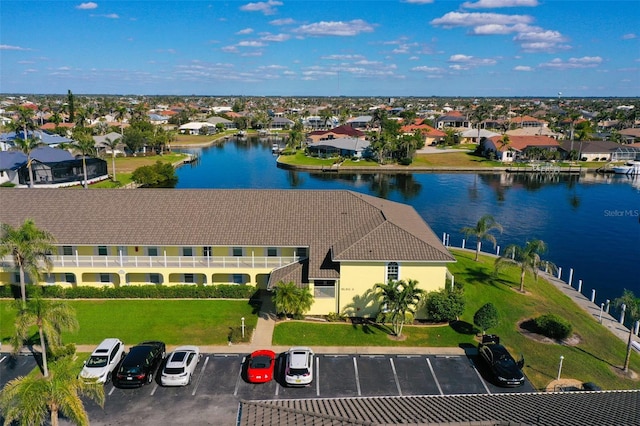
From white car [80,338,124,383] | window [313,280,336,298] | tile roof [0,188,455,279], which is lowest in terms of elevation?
white car [80,338,124,383]

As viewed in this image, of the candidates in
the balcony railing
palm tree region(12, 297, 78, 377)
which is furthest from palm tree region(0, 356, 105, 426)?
the balcony railing

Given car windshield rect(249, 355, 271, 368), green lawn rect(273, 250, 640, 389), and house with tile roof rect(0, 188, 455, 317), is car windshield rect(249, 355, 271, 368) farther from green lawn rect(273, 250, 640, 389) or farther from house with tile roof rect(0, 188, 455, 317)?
house with tile roof rect(0, 188, 455, 317)

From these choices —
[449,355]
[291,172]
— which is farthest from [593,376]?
[291,172]

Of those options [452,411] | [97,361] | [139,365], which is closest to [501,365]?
[452,411]

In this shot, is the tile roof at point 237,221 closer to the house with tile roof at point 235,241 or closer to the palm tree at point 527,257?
the house with tile roof at point 235,241

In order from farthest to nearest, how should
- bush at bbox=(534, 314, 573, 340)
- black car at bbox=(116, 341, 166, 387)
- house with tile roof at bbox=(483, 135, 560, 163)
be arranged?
1. house with tile roof at bbox=(483, 135, 560, 163)
2. bush at bbox=(534, 314, 573, 340)
3. black car at bbox=(116, 341, 166, 387)

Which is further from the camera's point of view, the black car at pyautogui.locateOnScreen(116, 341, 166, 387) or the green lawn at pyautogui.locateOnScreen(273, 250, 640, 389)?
the green lawn at pyautogui.locateOnScreen(273, 250, 640, 389)

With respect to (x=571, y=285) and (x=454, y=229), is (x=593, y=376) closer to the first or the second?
(x=571, y=285)
